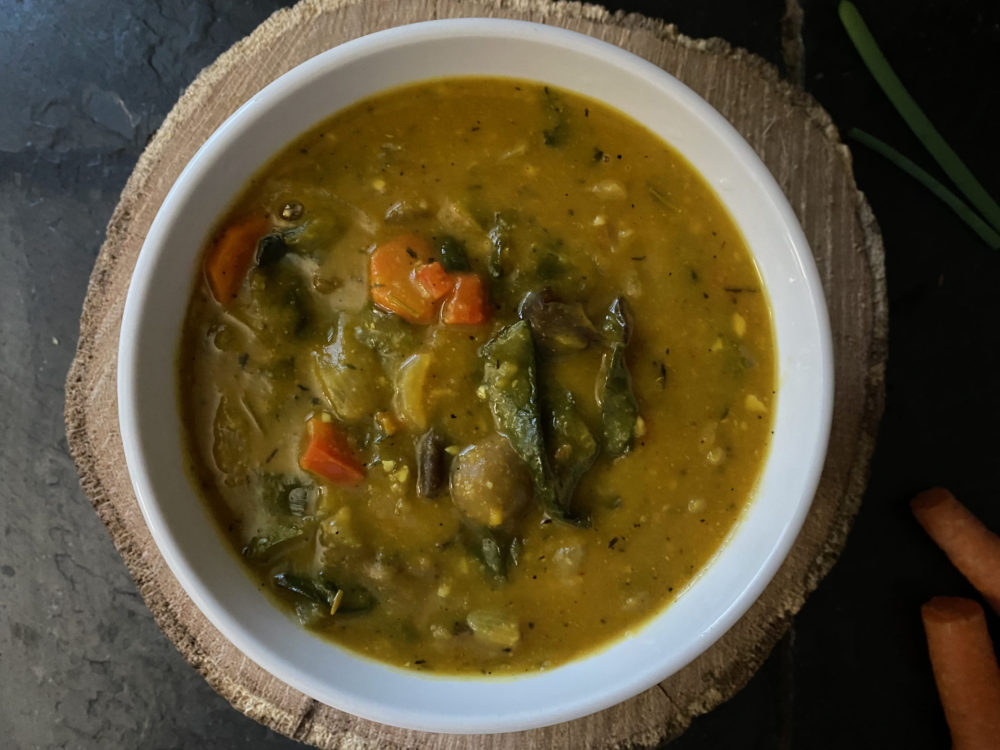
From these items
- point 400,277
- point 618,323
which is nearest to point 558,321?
point 618,323

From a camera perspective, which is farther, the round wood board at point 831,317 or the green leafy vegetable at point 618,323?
the round wood board at point 831,317

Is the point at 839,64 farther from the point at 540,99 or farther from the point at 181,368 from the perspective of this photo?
the point at 181,368

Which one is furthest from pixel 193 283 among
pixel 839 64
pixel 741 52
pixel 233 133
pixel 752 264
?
pixel 839 64

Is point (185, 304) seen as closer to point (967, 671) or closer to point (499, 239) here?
point (499, 239)

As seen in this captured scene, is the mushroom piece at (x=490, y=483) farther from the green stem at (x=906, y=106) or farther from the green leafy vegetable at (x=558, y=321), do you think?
the green stem at (x=906, y=106)

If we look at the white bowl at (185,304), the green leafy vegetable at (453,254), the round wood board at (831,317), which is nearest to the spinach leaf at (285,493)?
the white bowl at (185,304)

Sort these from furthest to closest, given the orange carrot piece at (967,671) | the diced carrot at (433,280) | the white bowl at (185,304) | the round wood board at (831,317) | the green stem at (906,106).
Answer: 1. the orange carrot piece at (967,671)
2. the green stem at (906,106)
3. the round wood board at (831,317)
4. the diced carrot at (433,280)
5. the white bowl at (185,304)

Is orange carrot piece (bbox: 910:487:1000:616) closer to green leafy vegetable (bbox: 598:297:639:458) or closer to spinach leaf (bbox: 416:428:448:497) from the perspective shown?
green leafy vegetable (bbox: 598:297:639:458)
